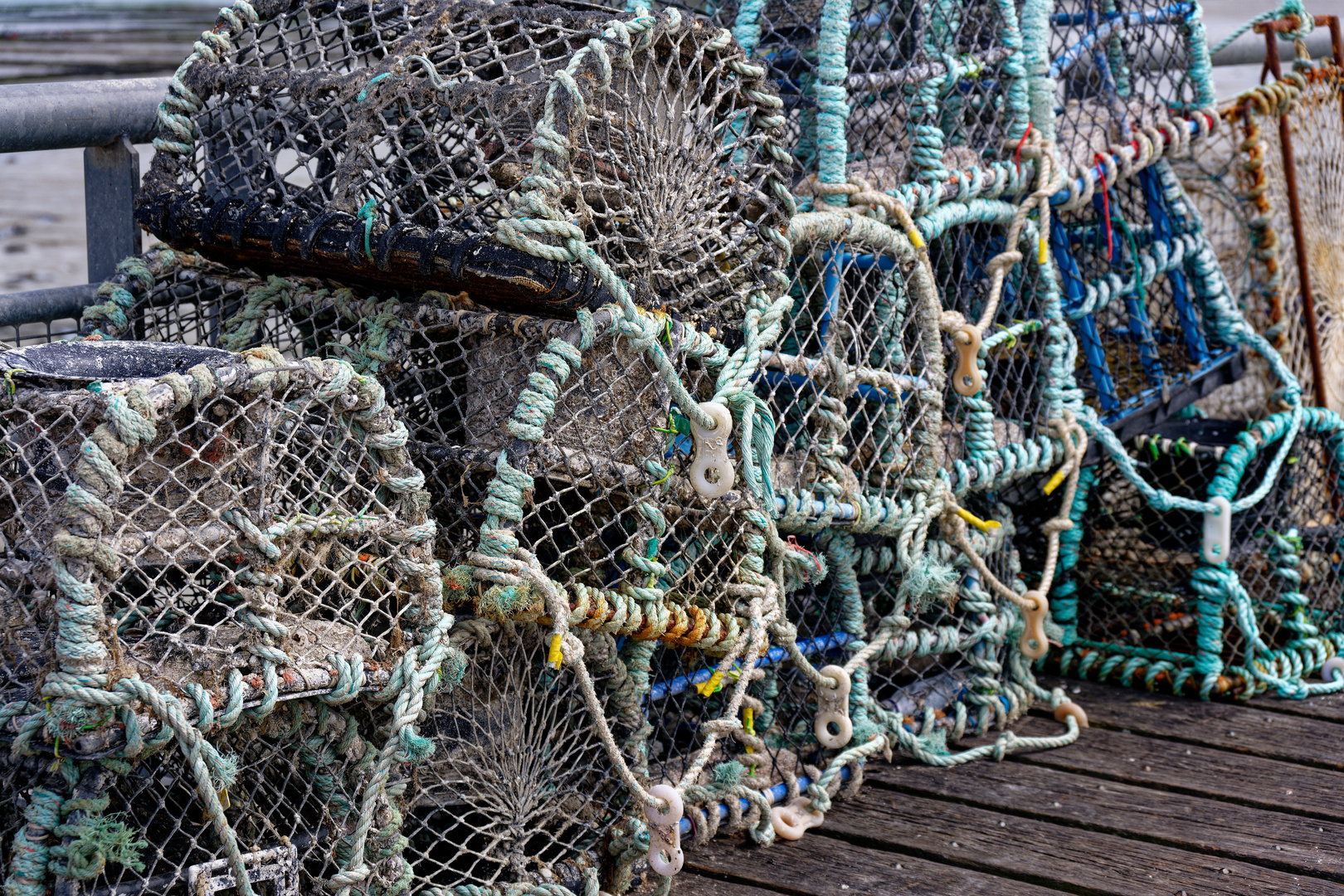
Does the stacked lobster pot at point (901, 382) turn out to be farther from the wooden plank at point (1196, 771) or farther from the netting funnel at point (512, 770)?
the netting funnel at point (512, 770)

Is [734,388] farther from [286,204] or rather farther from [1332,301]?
[1332,301]

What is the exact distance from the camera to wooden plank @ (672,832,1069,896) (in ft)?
6.97

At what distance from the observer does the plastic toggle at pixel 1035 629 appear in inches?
106

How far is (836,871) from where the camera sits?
2.18 metres

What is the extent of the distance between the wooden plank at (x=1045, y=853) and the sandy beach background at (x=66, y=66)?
19.4 ft

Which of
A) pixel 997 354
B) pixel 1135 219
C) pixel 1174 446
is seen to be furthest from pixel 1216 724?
pixel 1135 219

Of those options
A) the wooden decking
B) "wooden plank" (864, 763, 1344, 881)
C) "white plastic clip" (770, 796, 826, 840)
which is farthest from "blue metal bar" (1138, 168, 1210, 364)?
"white plastic clip" (770, 796, 826, 840)

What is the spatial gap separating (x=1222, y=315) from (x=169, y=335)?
2229 millimetres

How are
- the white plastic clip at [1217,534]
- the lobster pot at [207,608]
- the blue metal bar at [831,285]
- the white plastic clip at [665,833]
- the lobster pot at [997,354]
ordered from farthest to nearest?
the white plastic clip at [1217,534] → the lobster pot at [997,354] → the blue metal bar at [831,285] → the white plastic clip at [665,833] → the lobster pot at [207,608]

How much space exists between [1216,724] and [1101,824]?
0.57 metres

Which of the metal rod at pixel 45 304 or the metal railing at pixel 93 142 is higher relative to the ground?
the metal railing at pixel 93 142

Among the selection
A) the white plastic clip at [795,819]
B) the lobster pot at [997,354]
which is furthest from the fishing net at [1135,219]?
the white plastic clip at [795,819]

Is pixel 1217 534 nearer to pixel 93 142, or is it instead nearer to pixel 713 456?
pixel 713 456

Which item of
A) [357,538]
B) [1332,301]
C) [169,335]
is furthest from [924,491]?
[1332,301]
